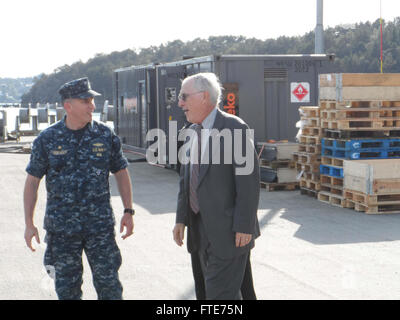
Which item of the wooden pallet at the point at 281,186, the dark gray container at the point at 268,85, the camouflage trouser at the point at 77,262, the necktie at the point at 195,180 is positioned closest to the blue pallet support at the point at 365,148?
the wooden pallet at the point at 281,186

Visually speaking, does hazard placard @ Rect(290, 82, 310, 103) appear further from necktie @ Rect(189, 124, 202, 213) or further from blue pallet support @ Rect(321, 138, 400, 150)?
necktie @ Rect(189, 124, 202, 213)

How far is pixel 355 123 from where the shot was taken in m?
12.2

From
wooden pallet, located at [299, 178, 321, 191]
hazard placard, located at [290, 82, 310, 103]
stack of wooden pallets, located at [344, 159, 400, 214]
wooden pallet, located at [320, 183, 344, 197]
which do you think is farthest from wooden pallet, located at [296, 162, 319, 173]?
hazard placard, located at [290, 82, 310, 103]

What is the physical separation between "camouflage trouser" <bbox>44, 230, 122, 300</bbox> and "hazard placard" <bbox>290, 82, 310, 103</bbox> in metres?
11.2

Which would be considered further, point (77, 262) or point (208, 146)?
point (77, 262)

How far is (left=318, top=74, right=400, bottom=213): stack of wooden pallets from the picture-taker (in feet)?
39.2

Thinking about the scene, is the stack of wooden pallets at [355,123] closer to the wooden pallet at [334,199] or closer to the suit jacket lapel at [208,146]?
the wooden pallet at [334,199]

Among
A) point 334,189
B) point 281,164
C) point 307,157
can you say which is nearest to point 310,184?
point 307,157

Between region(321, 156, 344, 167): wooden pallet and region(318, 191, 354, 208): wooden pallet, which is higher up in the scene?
region(321, 156, 344, 167): wooden pallet

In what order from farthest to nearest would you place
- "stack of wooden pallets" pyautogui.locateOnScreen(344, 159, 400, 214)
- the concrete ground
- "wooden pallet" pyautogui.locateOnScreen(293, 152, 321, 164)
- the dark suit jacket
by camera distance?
"wooden pallet" pyautogui.locateOnScreen(293, 152, 321, 164) < "stack of wooden pallets" pyautogui.locateOnScreen(344, 159, 400, 214) < the concrete ground < the dark suit jacket

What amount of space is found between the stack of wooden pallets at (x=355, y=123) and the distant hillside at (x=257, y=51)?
395 centimetres

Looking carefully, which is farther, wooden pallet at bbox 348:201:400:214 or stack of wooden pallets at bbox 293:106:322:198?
stack of wooden pallets at bbox 293:106:322:198

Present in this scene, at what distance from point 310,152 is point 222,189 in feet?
29.7

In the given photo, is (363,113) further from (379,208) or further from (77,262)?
(77,262)
